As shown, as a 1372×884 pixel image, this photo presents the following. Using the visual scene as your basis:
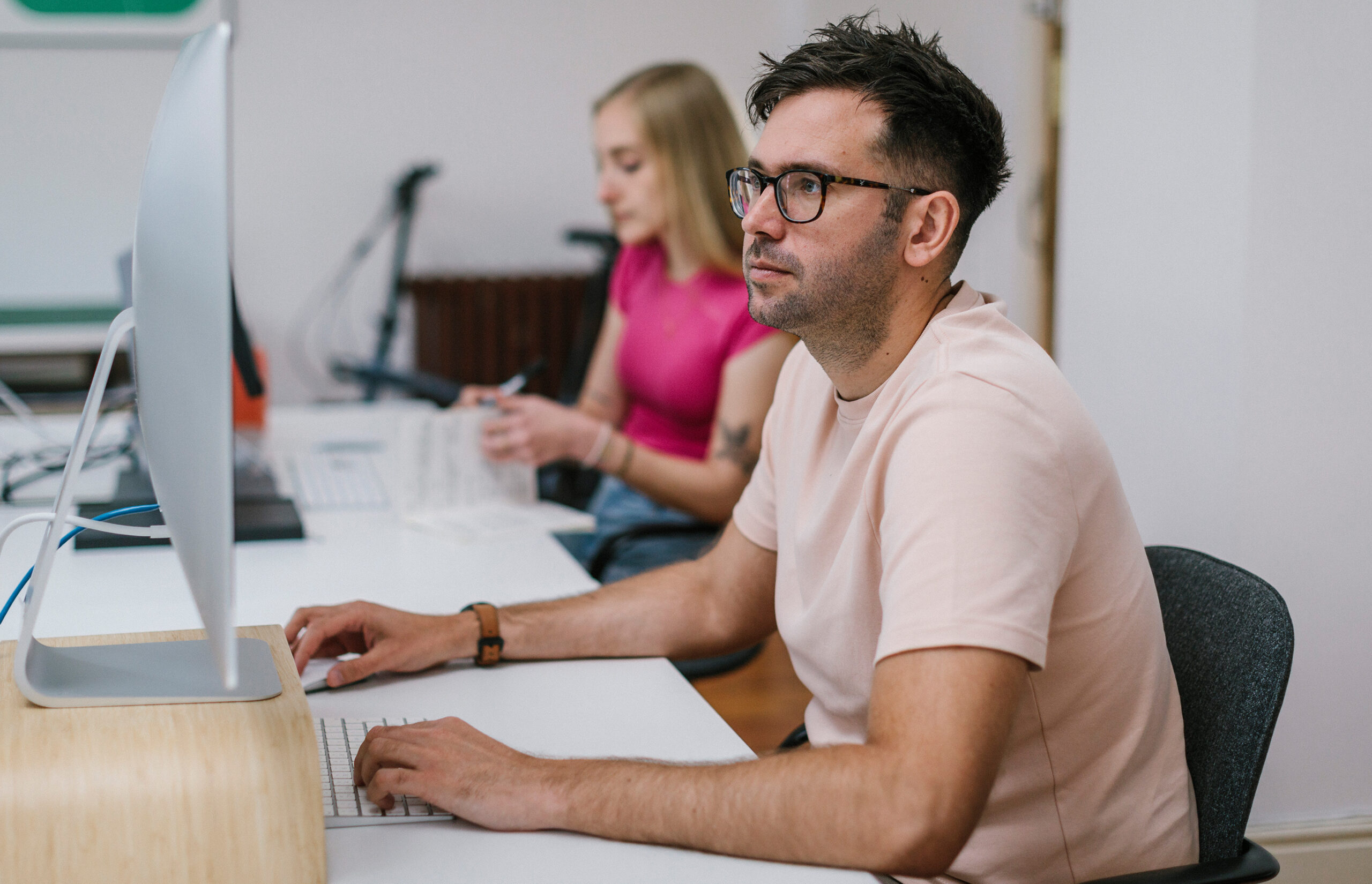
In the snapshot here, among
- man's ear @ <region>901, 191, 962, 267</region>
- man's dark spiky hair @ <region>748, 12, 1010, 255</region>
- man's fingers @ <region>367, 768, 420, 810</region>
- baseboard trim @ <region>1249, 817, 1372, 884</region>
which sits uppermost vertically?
man's dark spiky hair @ <region>748, 12, 1010, 255</region>

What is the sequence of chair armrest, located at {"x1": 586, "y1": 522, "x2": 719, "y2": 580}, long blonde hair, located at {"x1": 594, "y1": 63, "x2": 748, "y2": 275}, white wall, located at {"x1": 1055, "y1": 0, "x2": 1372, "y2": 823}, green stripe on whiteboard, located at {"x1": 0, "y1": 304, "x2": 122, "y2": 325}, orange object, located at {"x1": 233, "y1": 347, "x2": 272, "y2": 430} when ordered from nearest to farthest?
white wall, located at {"x1": 1055, "y1": 0, "x2": 1372, "y2": 823} → chair armrest, located at {"x1": 586, "y1": 522, "x2": 719, "y2": 580} → long blonde hair, located at {"x1": 594, "y1": 63, "x2": 748, "y2": 275} → orange object, located at {"x1": 233, "y1": 347, "x2": 272, "y2": 430} → green stripe on whiteboard, located at {"x1": 0, "y1": 304, "x2": 122, "y2": 325}

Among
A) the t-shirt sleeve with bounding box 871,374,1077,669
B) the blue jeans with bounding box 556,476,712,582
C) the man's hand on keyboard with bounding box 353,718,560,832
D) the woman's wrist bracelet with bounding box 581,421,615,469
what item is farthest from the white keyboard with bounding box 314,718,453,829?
the woman's wrist bracelet with bounding box 581,421,615,469

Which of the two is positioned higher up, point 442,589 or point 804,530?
point 804,530

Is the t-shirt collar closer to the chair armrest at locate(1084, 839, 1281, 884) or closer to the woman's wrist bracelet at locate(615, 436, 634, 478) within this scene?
the chair armrest at locate(1084, 839, 1281, 884)

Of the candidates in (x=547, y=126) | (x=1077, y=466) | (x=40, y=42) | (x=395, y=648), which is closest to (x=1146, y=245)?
(x=1077, y=466)

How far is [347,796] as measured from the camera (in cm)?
90

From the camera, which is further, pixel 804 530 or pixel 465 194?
pixel 465 194

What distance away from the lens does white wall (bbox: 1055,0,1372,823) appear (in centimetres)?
146

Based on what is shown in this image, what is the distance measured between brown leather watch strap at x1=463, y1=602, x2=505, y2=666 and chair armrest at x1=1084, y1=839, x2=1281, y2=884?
0.61 metres

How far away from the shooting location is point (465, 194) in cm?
404

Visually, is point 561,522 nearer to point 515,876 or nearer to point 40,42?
point 515,876

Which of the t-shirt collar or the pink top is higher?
the t-shirt collar

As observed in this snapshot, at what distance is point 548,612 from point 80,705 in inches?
20.3

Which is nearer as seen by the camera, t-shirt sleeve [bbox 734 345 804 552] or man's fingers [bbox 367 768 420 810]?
man's fingers [bbox 367 768 420 810]
